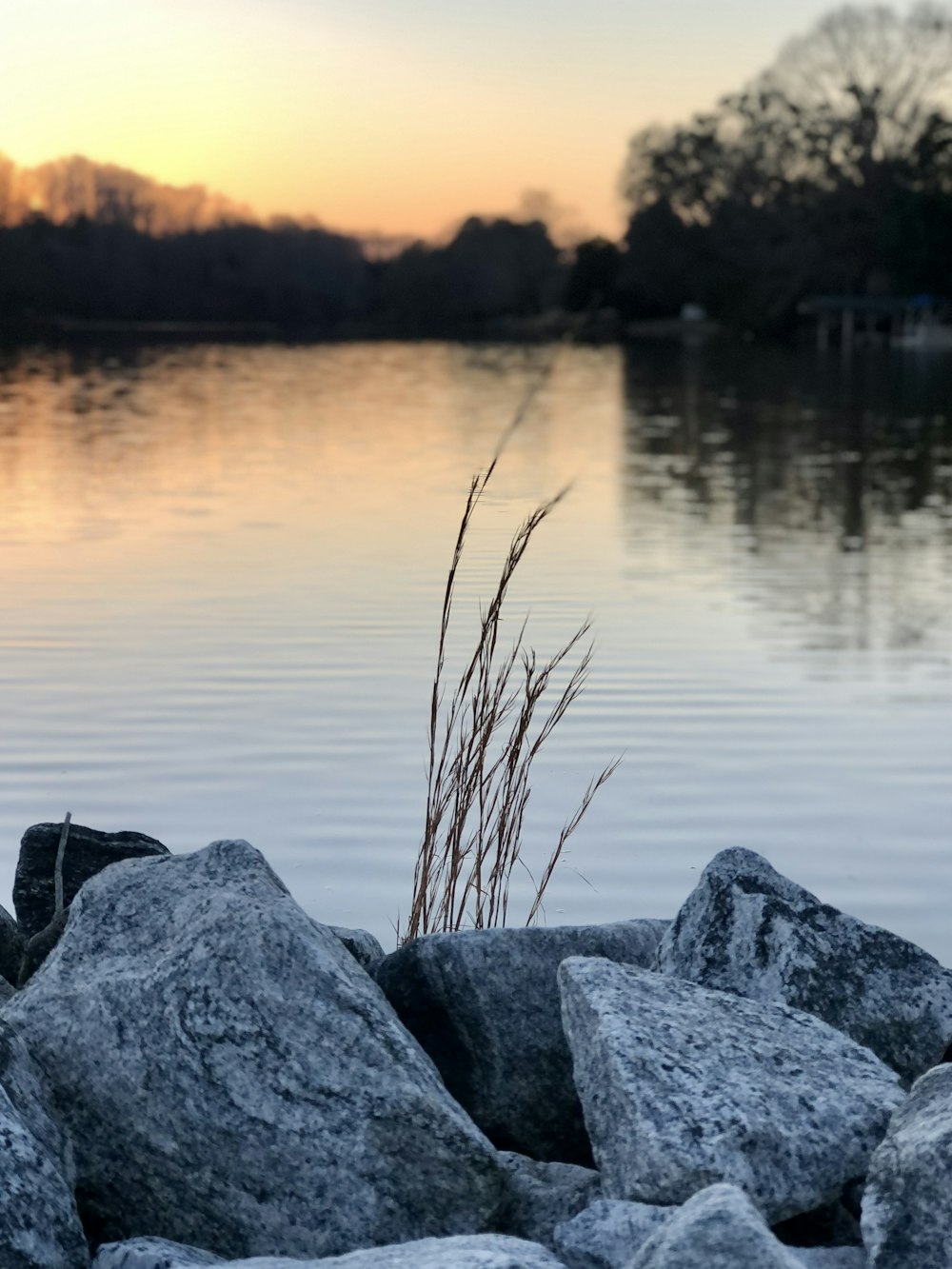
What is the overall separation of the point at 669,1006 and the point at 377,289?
385ft

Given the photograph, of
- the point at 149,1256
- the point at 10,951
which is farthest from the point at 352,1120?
the point at 10,951

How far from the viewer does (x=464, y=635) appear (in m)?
10.5

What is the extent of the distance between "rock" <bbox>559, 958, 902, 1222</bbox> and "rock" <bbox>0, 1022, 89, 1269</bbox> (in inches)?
37.6

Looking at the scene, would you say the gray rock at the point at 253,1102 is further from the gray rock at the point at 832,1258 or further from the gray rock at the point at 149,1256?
the gray rock at the point at 832,1258

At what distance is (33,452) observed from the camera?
75.6 feet

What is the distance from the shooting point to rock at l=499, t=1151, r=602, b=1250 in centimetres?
324

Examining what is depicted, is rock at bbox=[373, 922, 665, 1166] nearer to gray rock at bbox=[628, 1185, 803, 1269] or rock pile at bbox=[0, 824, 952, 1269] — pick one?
rock pile at bbox=[0, 824, 952, 1269]

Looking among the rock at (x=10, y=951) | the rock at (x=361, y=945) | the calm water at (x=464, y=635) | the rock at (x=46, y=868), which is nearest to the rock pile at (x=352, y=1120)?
the rock at (x=361, y=945)

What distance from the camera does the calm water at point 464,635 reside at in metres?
6.66

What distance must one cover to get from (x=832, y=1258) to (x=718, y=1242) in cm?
53

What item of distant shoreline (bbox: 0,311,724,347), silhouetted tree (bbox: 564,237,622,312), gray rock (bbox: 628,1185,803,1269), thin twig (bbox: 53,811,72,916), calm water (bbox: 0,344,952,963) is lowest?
calm water (bbox: 0,344,952,963)

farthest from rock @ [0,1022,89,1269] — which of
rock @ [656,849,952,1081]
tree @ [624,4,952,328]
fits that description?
tree @ [624,4,952,328]

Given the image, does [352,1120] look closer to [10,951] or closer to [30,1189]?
[30,1189]

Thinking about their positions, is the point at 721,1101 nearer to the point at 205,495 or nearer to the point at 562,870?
the point at 562,870
